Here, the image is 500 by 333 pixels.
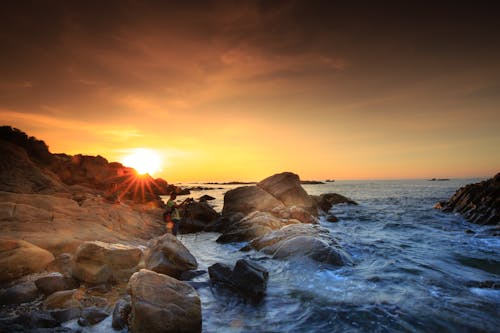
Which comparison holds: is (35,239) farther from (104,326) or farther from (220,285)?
(220,285)

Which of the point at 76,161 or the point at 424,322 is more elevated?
the point at 76,161

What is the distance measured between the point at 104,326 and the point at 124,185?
3427cm

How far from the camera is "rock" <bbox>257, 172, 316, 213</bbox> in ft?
81.6

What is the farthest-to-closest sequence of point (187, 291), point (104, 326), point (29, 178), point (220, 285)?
point (29, 178)
point (220, 285)
point (187, 291)
point (104, 326)

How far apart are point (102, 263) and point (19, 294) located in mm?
2021

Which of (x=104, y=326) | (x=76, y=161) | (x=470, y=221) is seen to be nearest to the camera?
(x=104, y=326)

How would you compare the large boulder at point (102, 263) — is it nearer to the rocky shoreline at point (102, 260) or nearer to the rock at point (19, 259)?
the rocky shoreline at point (102, 260)

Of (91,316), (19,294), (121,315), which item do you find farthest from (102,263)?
(121,315)

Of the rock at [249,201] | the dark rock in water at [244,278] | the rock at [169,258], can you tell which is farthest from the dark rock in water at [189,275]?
the rock at [249,201]

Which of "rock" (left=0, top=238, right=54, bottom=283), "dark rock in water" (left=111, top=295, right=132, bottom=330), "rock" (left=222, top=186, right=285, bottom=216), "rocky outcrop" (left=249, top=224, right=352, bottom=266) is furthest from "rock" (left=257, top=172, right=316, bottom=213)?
"dark rock in water" (left=111, top=295, right=132, bottom=330)

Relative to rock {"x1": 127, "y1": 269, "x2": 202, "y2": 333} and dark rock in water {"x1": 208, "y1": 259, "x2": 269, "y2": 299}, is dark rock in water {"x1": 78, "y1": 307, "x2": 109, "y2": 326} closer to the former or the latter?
rock {"x1": 127, "y1": 269, "x2": 202, "y2": 333}

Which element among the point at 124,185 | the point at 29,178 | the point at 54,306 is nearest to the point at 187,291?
the point at 54,306

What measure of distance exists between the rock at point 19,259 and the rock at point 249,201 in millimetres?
14867

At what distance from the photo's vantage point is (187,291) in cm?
613
